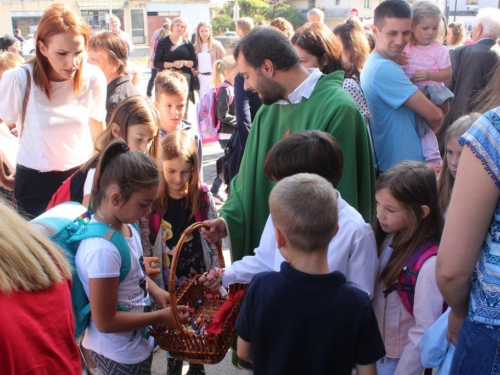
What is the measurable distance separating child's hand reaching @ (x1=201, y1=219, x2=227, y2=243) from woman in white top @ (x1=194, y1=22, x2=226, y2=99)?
6996mm

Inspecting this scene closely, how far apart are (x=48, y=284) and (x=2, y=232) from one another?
16 cm

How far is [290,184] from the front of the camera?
1.81 m

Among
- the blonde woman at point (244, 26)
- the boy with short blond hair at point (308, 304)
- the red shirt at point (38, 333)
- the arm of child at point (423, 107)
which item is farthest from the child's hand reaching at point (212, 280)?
the blonde woman at point (244, 26)

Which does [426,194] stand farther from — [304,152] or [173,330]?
[173,330]

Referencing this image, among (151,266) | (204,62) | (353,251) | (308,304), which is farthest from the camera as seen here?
(204,62)

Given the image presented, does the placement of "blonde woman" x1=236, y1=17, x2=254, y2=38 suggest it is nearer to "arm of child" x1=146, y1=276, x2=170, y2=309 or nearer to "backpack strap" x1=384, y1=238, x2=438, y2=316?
"arm of child" x1=146, y1=276, x2=170, y2=309

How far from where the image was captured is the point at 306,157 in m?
2.14

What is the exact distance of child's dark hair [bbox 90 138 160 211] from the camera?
228cm

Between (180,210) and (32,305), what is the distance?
205 cm

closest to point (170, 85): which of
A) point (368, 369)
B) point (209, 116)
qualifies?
point (209, 116)

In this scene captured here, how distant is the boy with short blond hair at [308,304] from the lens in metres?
1.70

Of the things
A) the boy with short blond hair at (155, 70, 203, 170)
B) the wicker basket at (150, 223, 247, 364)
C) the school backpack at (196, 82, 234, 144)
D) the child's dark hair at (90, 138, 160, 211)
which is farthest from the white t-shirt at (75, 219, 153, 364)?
the school backpack at (196, 82, 234, 144)

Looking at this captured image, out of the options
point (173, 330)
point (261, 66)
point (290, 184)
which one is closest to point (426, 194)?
point (290, 184)

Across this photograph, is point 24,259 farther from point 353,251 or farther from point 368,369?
point 353,251
